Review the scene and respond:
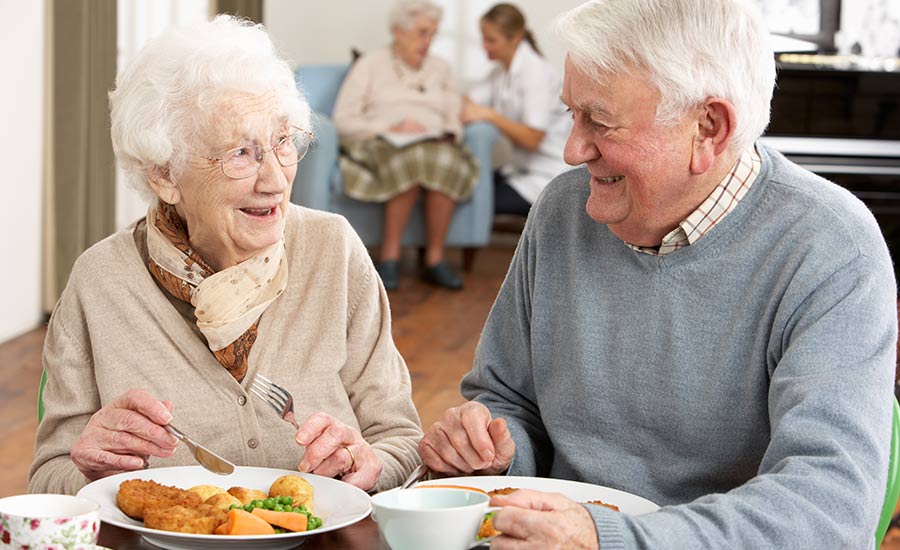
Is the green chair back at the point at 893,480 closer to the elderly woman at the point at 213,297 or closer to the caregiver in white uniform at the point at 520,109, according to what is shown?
the elderly woman at the point at 213,297

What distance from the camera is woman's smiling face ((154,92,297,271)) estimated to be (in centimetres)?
167

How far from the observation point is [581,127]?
4.74ft

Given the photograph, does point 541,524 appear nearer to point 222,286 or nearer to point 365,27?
point 222,286

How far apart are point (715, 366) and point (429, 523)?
1.57 ft

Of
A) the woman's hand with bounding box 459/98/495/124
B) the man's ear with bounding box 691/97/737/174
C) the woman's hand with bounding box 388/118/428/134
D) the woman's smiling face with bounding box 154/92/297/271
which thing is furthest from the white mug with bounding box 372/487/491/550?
the woman's hand with bounding box 459/98/495/124

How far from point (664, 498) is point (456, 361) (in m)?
3.30

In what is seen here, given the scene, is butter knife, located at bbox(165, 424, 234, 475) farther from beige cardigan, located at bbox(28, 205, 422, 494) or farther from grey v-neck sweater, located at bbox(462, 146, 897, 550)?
grey v-neck sweater, located at bbox(462, 146, 897, 550)

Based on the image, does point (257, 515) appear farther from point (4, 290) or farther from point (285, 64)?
point (4, 290)

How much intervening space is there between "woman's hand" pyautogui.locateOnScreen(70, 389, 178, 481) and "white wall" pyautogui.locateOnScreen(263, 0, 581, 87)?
6.46 metres

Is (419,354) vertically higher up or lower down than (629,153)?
lower down

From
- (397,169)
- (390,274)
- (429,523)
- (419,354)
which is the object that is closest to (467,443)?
(429,523)

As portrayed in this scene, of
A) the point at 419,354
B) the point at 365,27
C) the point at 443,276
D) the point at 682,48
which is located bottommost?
the point at 443,276

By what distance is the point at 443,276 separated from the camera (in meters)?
6.42

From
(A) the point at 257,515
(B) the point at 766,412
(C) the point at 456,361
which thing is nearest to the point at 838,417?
(B) the point at 766,412
